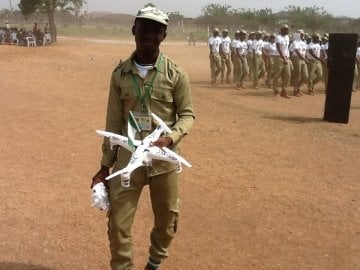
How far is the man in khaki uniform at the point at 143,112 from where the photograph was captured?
3.19 meters

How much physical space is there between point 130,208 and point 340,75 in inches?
328

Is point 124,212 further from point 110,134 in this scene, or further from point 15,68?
point 15,68

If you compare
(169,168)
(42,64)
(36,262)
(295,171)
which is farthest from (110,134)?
(42,64)

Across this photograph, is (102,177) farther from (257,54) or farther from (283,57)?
(257,54)

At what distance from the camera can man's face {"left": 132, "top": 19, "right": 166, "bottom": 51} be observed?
3131 millimetres

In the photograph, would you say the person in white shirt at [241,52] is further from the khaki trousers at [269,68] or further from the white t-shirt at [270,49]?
the white t-shirt at [270,49]

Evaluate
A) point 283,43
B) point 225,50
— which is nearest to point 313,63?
point 283,43

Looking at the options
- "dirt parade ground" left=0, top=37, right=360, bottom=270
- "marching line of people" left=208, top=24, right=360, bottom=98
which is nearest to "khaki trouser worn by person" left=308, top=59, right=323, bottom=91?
"marching line of people" left=208, top=24, right=360, bottom=98

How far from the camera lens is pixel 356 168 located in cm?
734

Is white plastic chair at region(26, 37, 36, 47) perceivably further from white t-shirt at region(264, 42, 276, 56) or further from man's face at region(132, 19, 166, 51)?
man's face at region(132, 19, 166, 51)

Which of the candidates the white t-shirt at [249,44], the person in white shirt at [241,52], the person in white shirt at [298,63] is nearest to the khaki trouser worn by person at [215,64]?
the person in white shirt at [241,52]

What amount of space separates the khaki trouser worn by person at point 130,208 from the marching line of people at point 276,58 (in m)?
11.5

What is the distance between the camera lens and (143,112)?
130 inches

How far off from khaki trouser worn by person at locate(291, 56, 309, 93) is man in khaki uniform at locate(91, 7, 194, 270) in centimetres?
1218
